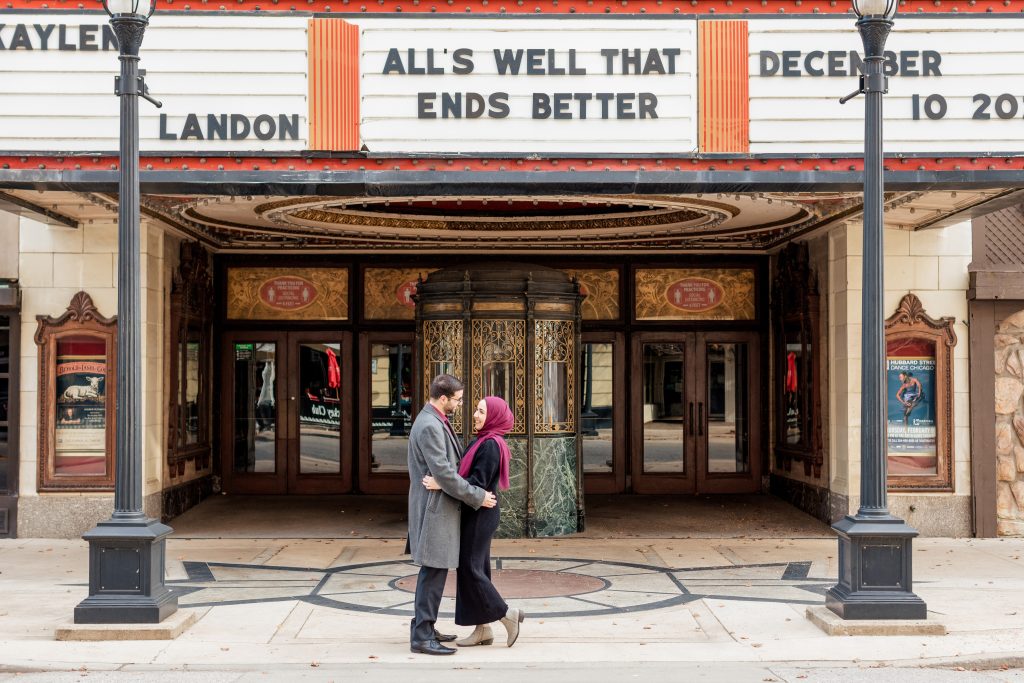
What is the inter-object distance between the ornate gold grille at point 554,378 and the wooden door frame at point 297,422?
13.5ft

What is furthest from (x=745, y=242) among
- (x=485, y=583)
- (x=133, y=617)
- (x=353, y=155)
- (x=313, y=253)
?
(x=133, y=617)

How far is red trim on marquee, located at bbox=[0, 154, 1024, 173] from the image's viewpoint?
10.0m

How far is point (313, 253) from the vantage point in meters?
15.6

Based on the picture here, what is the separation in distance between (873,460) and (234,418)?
984 centimetres

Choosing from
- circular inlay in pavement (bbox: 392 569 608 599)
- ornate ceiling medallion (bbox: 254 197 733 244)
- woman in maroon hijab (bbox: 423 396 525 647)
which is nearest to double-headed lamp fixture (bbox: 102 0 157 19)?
ornate ceiling medallion (bbox: 254 197 733 244)

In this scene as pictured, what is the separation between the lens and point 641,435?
15883mm

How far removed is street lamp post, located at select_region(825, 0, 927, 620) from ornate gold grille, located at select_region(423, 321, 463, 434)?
16.6 ft

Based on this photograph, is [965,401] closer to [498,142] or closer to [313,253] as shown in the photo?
[498,142]

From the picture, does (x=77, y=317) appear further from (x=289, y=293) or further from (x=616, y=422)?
(x=616, y=422)

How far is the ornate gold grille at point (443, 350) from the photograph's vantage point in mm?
12484

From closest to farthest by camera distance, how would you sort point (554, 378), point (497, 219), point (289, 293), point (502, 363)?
point (502, 363) < point (554, 378) < point (497, 219) < point (289, 293)

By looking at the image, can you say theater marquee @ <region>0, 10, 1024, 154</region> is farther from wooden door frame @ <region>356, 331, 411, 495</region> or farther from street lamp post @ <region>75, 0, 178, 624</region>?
wooden door frame @ <region>356, 331, 411, 495</region>

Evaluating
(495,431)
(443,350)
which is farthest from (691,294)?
(495,431)

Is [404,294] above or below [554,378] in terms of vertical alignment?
above
